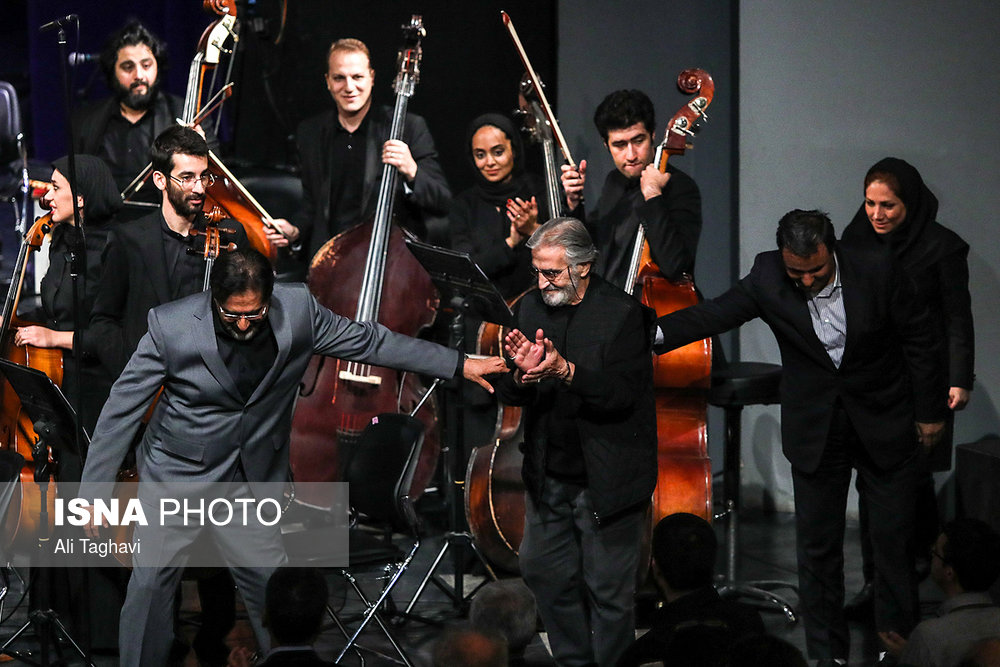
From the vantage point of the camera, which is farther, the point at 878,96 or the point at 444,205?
the point at 878,96

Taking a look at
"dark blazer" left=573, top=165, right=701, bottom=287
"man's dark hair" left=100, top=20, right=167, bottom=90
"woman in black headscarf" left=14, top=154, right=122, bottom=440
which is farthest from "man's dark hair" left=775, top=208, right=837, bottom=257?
"man's dark hair" left=100, top=20, right=167, bottom=90

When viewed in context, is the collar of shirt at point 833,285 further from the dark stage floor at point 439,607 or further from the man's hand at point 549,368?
the dark stage floor at point 439,607

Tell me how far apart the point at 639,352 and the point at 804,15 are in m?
2.87

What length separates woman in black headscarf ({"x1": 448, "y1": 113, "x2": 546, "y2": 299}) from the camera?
218 inches

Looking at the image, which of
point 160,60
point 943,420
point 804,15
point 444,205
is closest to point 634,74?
point 804,15

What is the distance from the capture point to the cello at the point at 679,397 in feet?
15.4

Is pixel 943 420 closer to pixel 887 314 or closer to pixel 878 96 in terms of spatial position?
pixel 887 314

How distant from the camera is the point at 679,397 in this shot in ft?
15.7

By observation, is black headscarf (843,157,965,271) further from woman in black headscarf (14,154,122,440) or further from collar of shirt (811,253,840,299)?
woman in black headscarf (14,154,122,440)

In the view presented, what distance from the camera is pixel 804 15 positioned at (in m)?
6.16

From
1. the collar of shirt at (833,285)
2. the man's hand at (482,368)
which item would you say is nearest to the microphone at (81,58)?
the man's hand at (482,368)

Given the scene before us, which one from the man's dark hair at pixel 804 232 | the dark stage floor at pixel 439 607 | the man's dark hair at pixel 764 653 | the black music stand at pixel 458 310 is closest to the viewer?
the man's dark hair at pixel 764 653

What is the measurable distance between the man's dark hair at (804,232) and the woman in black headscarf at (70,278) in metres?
2.43

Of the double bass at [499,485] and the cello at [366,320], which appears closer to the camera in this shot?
the double bass at [499,485]
